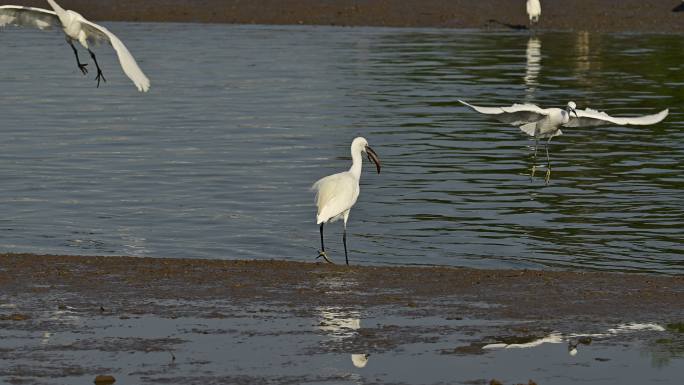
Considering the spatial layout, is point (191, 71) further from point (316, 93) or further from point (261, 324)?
point (261, 324)

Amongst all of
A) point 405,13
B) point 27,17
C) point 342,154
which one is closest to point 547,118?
point 342,154

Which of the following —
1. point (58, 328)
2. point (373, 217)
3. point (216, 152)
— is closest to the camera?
point (58, 328)

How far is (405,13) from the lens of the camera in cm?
4978

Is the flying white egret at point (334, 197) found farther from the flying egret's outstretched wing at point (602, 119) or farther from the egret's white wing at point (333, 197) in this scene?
the flying egret's outstretched wing at point (602, 119)

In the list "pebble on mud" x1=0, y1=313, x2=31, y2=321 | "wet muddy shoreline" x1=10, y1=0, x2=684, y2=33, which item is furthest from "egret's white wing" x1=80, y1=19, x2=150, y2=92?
"wet muddy shoreline" x1=10, y1=0, x2=684, y2=33

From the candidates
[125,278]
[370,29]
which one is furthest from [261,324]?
[370,29]

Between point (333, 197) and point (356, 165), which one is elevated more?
point (356, 165)

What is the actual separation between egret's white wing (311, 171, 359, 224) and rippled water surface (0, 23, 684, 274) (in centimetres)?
108

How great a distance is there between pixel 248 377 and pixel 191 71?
27831mm

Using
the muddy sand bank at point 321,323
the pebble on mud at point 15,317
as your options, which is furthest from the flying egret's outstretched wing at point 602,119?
the pebble on mud at point 15,317

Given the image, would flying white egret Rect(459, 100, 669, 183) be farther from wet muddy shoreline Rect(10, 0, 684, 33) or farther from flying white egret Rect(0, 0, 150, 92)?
wet muddy shoreline Rect(10, 0, 684, 33)

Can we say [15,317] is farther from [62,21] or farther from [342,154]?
[342,154]

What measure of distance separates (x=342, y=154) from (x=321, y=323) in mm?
13100

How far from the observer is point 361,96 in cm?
3272
